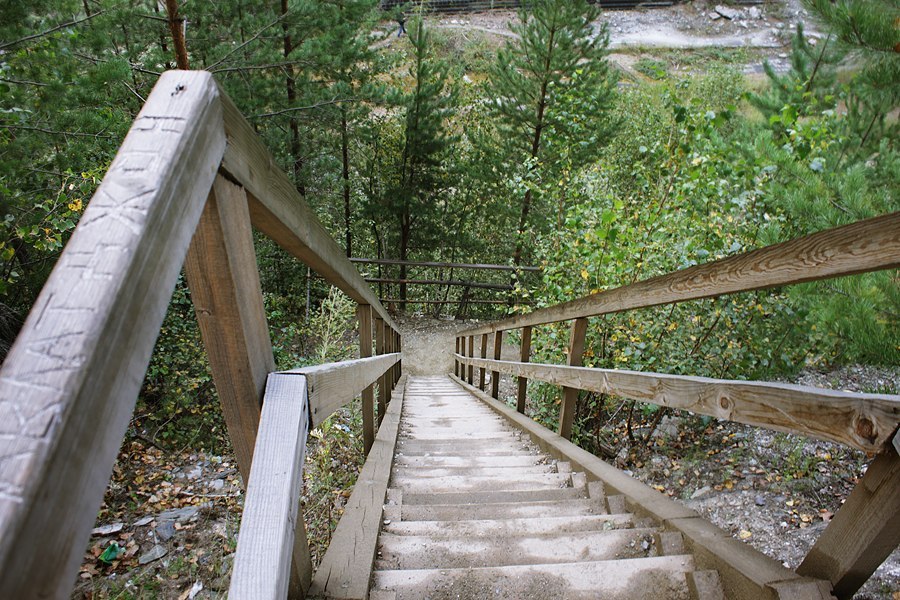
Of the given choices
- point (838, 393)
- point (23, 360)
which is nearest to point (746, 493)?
point (838, 393)

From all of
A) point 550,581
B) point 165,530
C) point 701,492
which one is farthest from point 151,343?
point 165,530

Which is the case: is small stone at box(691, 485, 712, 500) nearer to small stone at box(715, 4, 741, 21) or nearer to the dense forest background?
the dense forest background

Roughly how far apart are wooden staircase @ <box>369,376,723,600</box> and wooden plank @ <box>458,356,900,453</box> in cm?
48

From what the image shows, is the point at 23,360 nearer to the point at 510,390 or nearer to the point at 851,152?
the point at 851,152

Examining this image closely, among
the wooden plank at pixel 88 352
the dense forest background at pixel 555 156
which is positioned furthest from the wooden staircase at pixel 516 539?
the dense forest background at pixel 555 156

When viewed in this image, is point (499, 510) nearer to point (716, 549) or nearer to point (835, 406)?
point (716, 549)

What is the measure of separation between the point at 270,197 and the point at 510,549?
4.50 ft

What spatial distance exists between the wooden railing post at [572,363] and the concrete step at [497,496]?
737 mm

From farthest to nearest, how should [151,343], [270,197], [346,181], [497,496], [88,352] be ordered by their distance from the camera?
Answer: [346,181] < [497,496] < [270,197] < [151,343] < [88,352]

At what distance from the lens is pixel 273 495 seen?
2.87ft

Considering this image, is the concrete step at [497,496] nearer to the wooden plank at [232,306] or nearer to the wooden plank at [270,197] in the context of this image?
the wooden plank at [270,197]

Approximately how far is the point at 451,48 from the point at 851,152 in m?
25.0

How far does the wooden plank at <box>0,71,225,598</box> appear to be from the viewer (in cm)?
39

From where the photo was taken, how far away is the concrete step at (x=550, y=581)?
139 centimetres
